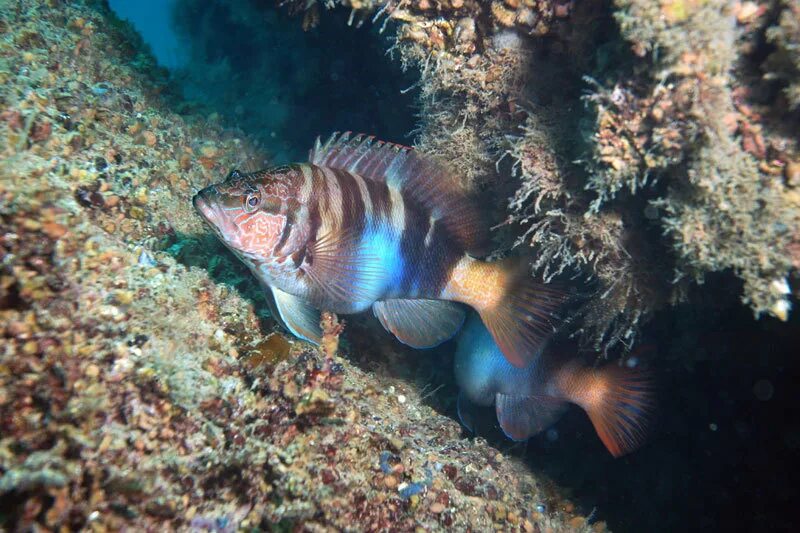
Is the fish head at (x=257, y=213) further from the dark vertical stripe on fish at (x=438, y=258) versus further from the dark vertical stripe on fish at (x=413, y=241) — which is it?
the dark vertical stripe on fish at (x=438, y=258)

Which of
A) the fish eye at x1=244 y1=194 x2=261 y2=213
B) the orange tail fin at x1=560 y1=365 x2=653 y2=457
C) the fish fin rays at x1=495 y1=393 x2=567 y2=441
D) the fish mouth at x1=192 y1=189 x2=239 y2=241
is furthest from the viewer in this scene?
the fish fin rays at x1=495 y1=393 x2=567 y2=441

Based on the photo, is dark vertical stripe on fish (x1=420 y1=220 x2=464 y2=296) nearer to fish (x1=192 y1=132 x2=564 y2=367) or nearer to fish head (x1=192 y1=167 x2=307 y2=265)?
fish (x1=192 y1=132 x2=564 y2=367)

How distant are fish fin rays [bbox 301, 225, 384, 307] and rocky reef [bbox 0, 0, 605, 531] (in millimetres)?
444

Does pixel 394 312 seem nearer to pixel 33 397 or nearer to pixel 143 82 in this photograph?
pixel 33 397

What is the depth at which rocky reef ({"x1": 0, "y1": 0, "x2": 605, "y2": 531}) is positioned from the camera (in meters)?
1.83

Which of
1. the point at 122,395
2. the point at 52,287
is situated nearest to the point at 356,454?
the point at 122,395

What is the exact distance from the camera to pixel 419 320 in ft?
11.2

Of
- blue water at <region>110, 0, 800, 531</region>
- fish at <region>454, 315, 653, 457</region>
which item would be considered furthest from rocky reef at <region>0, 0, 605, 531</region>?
blue water at <region>110, 0, 800, 531</region>

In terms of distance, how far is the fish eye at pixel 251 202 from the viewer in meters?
2.83

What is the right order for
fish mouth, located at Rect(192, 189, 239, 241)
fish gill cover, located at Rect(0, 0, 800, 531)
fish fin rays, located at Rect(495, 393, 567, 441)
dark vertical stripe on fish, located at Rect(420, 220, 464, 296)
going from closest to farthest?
fish gill cover, located at Rect(0, 0, 800, 531) → fish mouth, located at Rect(192, 189, 239, 241) → dark vertical stripe on fish, located at Rect(420, 220, 464, 296) → fish fin rays, located at Rect(495, 393, 567, 441)

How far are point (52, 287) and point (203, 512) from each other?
1312mm

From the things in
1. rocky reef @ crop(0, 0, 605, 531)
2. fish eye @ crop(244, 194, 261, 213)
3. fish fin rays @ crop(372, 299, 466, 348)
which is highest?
fish eye @ crop(244, 194, 261, 213)

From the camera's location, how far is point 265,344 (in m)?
2.70

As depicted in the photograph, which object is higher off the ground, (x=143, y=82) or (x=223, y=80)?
(x=223, y=80)
